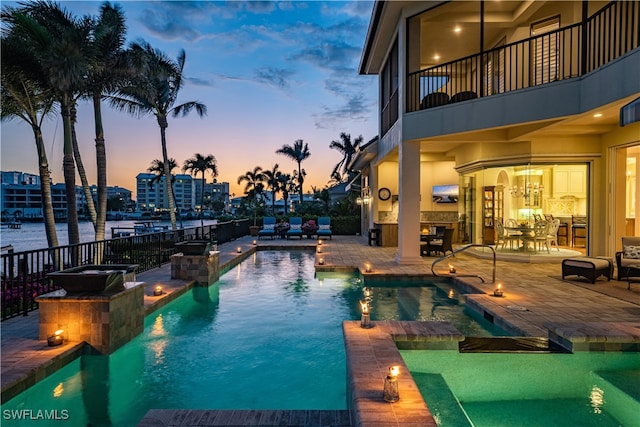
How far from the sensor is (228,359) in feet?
16.1

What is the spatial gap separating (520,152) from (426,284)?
5.37m

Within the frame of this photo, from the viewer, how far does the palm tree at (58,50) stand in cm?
1051

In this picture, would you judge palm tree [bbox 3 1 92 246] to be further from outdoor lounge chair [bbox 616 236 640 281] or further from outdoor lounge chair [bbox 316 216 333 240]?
outdoor lounge chair [bbox 616 236 640 281]

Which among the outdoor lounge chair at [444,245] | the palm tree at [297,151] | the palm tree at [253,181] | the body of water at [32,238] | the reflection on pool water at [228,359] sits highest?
the palm tree at [297,151]

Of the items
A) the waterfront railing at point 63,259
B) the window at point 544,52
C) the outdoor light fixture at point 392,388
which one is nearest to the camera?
the outdoor light fixture at point 392,388

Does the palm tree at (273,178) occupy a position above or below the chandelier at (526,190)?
above

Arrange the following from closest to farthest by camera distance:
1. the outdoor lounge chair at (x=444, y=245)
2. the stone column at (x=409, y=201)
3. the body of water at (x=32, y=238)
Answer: the stone column at (x=409, y=201) < the outdoor lounge chair at (x=444, y=245) < the body of water at (x=32, y=238)

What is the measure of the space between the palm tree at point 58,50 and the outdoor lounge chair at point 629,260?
1387 centimetres

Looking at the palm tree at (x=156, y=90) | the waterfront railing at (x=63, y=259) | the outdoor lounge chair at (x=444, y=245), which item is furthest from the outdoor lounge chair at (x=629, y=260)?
the palm tree at (x=156, y=90)

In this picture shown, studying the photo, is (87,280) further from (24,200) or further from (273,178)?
(24,200)

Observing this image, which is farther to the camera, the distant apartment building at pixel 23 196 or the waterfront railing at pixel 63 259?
the distant apartment building at pixel 23 196

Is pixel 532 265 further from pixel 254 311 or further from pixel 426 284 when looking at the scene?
pixel 254 311

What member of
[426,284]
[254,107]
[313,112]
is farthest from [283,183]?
[426,284]

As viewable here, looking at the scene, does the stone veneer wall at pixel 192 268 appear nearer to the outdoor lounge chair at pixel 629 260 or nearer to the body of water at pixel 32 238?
the outdoor lounge chair at pixel 629 260
